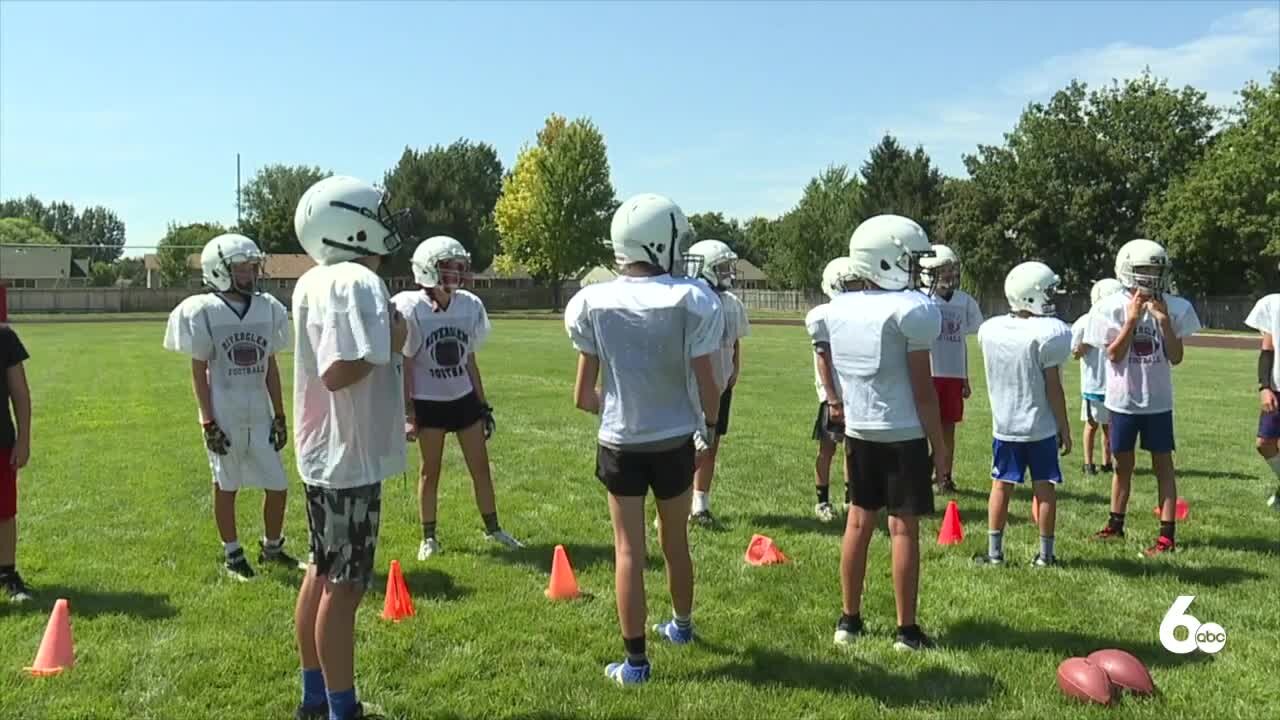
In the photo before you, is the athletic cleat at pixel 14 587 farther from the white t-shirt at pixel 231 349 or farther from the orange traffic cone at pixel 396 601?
the orange traffic cone at pixel 396 601

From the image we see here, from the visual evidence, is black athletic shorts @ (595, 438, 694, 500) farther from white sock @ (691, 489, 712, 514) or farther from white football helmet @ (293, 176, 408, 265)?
white sock @ (691, 489, 712, 514)

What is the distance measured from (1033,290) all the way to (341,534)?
4.93 meters

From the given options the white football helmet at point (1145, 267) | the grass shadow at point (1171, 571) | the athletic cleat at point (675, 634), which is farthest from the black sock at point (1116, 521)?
the athletic cleat at point (675, 634)

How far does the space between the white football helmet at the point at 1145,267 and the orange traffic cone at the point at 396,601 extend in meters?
5.52

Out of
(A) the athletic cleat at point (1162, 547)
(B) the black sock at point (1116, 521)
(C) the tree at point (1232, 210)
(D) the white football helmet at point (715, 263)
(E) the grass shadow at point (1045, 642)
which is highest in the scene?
(C) the tree at point (1232, 210)

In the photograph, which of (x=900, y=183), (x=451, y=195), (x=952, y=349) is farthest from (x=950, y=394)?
(x=451, y=195)

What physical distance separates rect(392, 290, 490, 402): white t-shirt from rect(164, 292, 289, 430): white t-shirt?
104cm

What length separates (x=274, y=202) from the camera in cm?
9062

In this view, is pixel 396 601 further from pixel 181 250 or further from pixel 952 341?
pixel 181 250

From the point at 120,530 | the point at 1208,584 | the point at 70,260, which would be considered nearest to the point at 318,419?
the point at 120,530

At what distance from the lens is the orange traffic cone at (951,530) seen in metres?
7.64

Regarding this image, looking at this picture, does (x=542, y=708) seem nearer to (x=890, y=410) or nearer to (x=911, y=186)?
(x=890, y=410)

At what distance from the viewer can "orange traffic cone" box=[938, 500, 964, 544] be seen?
764 centimetres

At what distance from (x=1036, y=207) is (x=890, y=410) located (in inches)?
2104
